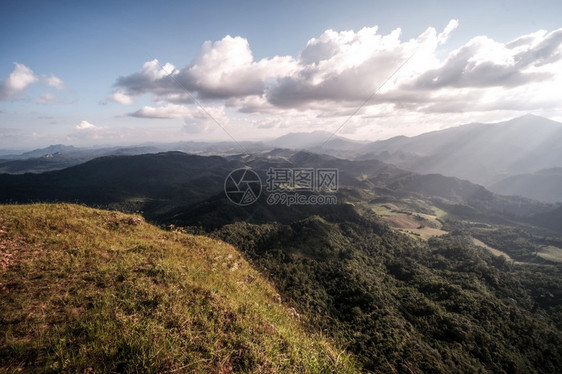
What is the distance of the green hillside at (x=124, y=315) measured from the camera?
5.83m

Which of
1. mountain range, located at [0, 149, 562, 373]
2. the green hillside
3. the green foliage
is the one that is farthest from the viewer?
the green foliage

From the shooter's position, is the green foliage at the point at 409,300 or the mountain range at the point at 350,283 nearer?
the mountain range at the point at 350,283

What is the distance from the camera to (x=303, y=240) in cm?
10269

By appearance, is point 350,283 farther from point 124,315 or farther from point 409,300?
point 124,315

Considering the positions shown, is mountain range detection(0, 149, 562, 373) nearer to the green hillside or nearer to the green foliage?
the green hillside

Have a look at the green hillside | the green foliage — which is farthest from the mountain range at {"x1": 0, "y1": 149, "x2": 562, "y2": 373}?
the green foliage

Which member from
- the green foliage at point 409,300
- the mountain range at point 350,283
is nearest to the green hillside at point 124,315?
the mountain range at point 350,283

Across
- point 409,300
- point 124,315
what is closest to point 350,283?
point 409,300

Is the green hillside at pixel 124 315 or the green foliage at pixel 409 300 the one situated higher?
the green hillside at pixel 124 315

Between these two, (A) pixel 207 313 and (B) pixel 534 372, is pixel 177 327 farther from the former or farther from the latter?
(B) pixel 534 372

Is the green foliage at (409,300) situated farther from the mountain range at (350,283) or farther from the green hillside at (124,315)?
the green hillside at (124,315)

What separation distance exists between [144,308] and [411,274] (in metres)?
117

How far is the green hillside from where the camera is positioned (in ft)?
19.1

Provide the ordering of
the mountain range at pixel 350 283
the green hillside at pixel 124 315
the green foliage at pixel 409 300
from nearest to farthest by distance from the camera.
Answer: the green hillside at pixel 124 315, the mountain range at pixel 350 283, the green foliage at pixel 409 300
